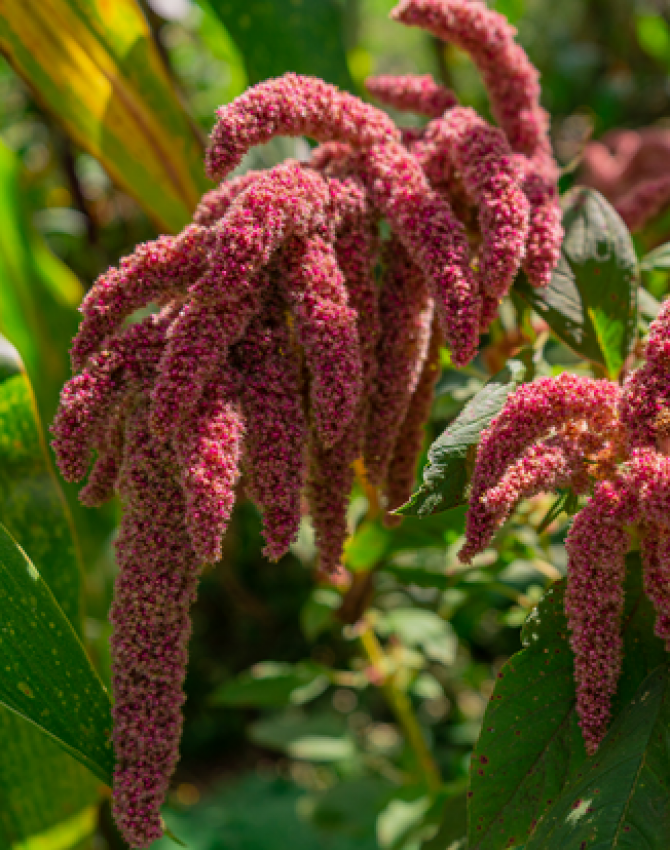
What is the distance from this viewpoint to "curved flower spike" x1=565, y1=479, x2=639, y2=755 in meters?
0.53

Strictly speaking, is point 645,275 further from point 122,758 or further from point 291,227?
point 122,758

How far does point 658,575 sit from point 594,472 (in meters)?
0.08

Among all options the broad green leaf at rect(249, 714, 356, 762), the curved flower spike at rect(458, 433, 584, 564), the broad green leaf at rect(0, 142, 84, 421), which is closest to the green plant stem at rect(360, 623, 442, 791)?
the broad green leaf at rect(249, 714, 356, 762)

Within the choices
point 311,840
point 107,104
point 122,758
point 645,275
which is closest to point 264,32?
point 107,104

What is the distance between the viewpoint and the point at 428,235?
0.58 m

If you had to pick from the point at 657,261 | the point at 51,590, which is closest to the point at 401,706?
the point at 51,590

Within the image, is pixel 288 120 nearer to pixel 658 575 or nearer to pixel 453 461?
pixel 453 461

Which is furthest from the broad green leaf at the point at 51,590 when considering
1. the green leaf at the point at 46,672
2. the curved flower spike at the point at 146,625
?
the curved flower spike at the point at 146,625

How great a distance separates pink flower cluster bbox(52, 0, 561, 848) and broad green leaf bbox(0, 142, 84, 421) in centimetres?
62

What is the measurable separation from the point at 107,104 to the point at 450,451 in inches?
27.7

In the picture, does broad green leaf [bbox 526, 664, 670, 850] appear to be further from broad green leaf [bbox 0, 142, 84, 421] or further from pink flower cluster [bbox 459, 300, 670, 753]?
broad green leaf [bbox 0, 142, 84, 421]

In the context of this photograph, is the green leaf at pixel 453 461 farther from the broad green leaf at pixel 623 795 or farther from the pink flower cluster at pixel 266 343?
the broad green leaf at pixel 623 795

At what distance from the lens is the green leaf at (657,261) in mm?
829

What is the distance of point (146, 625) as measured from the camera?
1.77 feet
